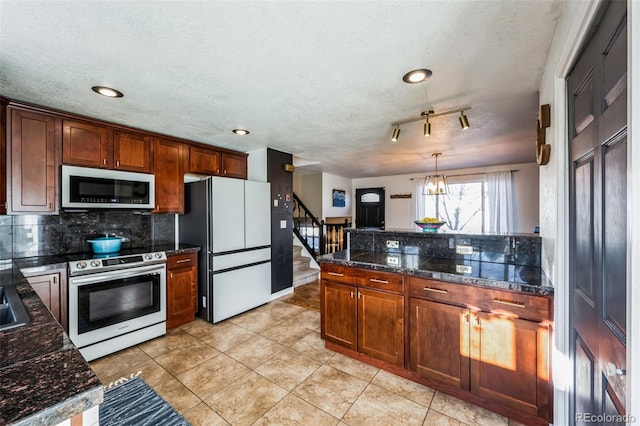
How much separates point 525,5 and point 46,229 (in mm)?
4329

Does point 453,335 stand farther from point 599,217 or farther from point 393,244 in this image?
point 599,217

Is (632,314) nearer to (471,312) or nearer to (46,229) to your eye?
(471,312)

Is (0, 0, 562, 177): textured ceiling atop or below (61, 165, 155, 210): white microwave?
atop

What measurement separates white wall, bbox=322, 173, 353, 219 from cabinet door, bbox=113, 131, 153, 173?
4165 millimetres

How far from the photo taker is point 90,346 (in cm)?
250

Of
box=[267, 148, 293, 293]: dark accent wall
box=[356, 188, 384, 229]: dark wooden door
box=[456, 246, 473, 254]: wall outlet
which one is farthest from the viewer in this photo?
box=[356, 188, 384, 229]: dark wooden door

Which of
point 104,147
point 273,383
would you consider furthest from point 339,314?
point 104,147

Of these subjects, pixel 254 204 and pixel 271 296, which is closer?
pixel 254 204

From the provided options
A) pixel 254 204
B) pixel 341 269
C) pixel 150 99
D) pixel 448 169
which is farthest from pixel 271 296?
pixel 448 169

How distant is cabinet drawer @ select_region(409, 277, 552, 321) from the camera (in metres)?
1.64

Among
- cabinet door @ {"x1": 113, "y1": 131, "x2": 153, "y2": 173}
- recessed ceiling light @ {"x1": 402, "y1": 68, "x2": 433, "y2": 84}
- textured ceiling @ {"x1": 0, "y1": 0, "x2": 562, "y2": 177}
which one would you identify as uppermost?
textured ceiling @ {"x1": 0, "y1": 0, "x2": 562, "y2": 177}

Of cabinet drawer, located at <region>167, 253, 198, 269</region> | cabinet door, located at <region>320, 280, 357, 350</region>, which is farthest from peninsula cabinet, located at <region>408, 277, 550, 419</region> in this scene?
cabinet drawer, located at <region>167, 253, 198, 269</region>

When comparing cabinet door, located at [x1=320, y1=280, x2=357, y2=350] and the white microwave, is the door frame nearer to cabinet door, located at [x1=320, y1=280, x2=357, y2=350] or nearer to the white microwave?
cabinet door, located at [x1=320, y1=280, x2=357, y2=350]

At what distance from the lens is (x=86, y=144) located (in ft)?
9.05
